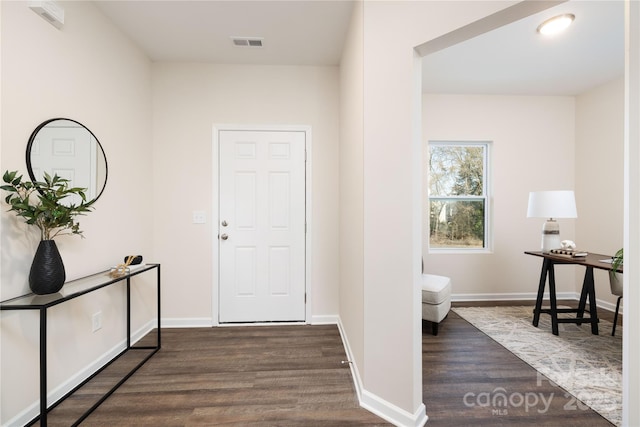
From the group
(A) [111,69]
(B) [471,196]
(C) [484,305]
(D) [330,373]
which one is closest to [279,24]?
(A) [111,69]

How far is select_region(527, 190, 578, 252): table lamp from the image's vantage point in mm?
2818

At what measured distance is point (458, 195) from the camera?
3922 mm

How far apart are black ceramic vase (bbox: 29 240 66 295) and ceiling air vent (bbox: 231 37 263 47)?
211cm

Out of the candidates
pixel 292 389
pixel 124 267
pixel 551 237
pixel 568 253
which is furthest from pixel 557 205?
pixel 124 267

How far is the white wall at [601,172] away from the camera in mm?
3375

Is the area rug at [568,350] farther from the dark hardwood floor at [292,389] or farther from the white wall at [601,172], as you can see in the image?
the white wall at [601,172]

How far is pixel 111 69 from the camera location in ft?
7.76

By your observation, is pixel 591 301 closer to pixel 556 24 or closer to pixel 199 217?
pixel 556 24

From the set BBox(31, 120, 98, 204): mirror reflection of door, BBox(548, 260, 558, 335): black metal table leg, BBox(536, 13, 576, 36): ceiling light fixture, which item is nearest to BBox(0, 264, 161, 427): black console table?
BBox(31, 120, 98, 204): mirror reflection of door

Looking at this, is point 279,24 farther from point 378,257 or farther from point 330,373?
point 330,373

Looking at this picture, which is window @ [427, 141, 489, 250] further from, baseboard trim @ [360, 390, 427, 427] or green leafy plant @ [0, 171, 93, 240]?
green leafy plant @ [0, 171, 93, 240]

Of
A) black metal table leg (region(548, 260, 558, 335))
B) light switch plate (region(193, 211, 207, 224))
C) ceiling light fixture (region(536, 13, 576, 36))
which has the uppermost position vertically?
ceiling light fixture (region(536, 13, 576, 36))

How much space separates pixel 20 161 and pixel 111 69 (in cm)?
116

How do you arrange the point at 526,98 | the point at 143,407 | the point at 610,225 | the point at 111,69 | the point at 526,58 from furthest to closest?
the point at 526,98 < the point at 610,225 < the point at 526,58 < the point at 111,69 < the point at 143,407
